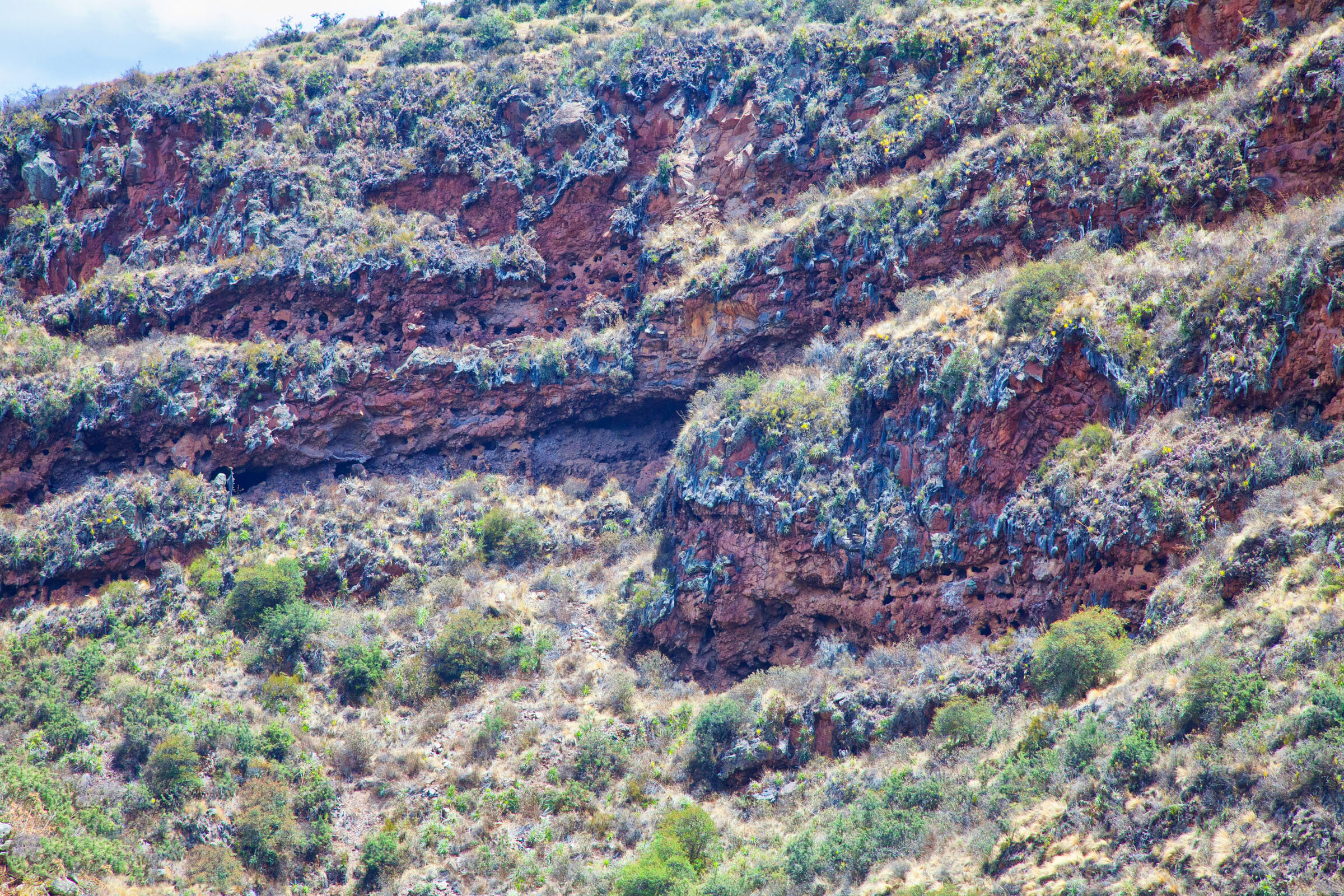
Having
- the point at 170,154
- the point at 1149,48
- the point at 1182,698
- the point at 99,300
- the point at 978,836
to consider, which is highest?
the point at 170,154

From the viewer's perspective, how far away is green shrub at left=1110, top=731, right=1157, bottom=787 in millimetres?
14047

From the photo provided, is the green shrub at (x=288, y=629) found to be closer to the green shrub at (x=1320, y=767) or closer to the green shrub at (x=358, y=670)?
the green shrub at (x=358, y=670)

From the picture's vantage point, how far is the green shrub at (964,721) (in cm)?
1838

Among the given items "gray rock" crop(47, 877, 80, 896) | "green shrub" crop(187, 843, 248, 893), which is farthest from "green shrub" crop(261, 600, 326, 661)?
"gray rock" crop(47, 877, 80, 896)

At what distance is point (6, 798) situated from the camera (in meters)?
19.5

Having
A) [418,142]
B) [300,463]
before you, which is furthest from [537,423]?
[418,142]

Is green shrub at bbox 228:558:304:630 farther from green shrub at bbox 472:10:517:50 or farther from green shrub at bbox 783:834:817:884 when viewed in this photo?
green shrub at bbox 472:10:517:50

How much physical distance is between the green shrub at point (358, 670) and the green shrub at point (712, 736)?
952 cm

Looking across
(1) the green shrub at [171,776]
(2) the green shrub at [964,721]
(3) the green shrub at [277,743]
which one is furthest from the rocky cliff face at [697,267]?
(1) the green shrub at [171,776]

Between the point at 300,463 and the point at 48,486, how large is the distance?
7.62 meters

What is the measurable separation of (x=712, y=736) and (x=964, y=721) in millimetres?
6306

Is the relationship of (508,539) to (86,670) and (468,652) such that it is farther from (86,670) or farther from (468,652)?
(86,670)

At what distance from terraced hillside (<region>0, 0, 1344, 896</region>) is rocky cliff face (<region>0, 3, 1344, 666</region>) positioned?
155 mm

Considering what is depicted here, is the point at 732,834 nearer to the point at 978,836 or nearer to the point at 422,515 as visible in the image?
the point at 978,836
